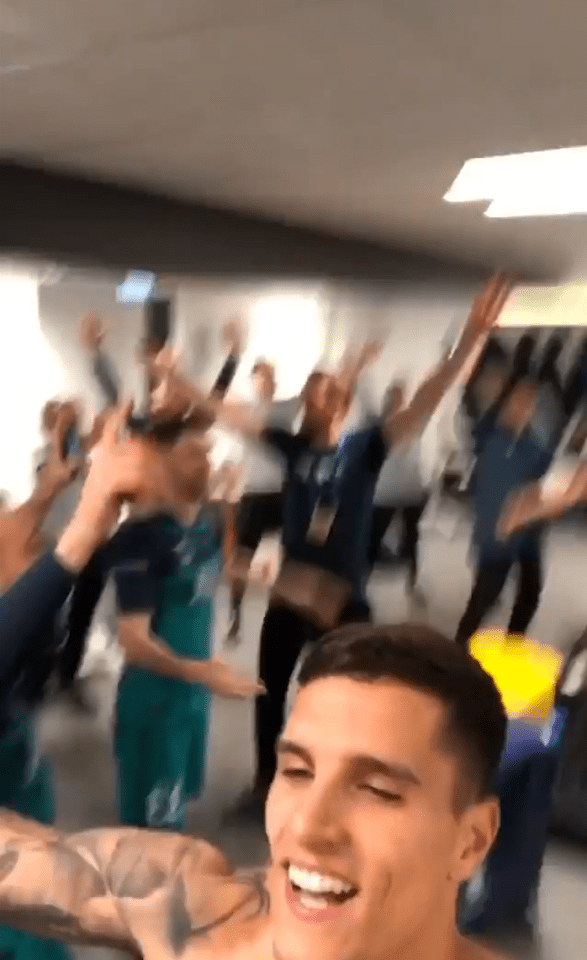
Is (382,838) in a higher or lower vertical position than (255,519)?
lower

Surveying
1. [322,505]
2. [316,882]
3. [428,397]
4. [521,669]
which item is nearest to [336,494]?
[322,505]

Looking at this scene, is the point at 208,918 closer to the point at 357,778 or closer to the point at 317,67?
the point at 357,778

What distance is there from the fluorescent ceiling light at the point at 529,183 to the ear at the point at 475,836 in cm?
49

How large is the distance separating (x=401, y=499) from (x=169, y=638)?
289mm

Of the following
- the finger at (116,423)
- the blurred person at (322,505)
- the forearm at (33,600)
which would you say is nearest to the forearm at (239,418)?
the blurred person at (322,505)

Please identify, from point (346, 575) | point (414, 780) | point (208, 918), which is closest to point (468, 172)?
point (346, 575)

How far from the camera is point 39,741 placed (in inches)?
42.3

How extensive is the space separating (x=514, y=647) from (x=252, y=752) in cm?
26

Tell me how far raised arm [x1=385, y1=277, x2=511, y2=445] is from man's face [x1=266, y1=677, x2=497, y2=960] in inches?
8.9

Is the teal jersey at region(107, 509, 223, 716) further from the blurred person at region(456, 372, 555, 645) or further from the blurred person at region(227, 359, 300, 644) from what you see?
the blurred person at region(456, 372, 555, 645)

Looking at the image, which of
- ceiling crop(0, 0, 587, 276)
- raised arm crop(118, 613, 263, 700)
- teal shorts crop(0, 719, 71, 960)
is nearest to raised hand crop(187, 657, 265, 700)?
raised arm crop(118, 613, 263, 700)

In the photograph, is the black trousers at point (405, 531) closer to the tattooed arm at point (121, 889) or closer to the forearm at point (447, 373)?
the forearm at point (447, 373)

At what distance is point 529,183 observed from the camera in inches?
33.8

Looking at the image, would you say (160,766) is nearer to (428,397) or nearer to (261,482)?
(261,482)
